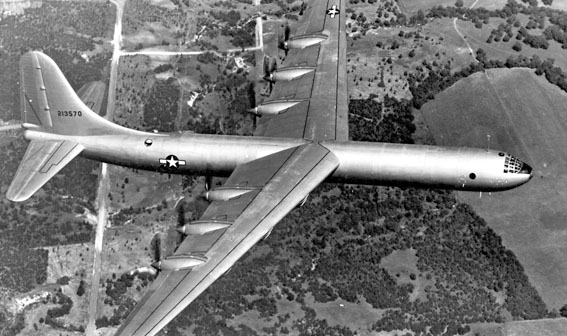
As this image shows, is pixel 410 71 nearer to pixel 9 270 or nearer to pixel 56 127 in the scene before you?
pixel 56 127

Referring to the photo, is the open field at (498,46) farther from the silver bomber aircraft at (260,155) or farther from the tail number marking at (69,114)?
the tail number marking at (69,114)

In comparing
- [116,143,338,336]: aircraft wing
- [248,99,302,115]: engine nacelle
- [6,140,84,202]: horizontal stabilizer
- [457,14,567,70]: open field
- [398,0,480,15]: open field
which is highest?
[6,140,84,202]: horizontal stabilizer

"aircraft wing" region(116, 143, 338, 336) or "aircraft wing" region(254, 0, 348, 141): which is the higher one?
"aircraft wing" region(254, 0, 348, 141)

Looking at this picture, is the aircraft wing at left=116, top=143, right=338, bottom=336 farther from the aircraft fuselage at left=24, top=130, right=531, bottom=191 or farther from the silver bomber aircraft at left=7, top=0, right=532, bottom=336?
the aircraft fuselage at left=24, top=130, right=531, bottom=191

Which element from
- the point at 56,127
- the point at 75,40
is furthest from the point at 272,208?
the point at 75,40

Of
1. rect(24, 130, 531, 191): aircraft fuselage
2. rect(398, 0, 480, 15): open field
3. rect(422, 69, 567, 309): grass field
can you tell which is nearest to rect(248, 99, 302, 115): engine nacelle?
rect(24, 130, 531, 191): aircraft fuselage
